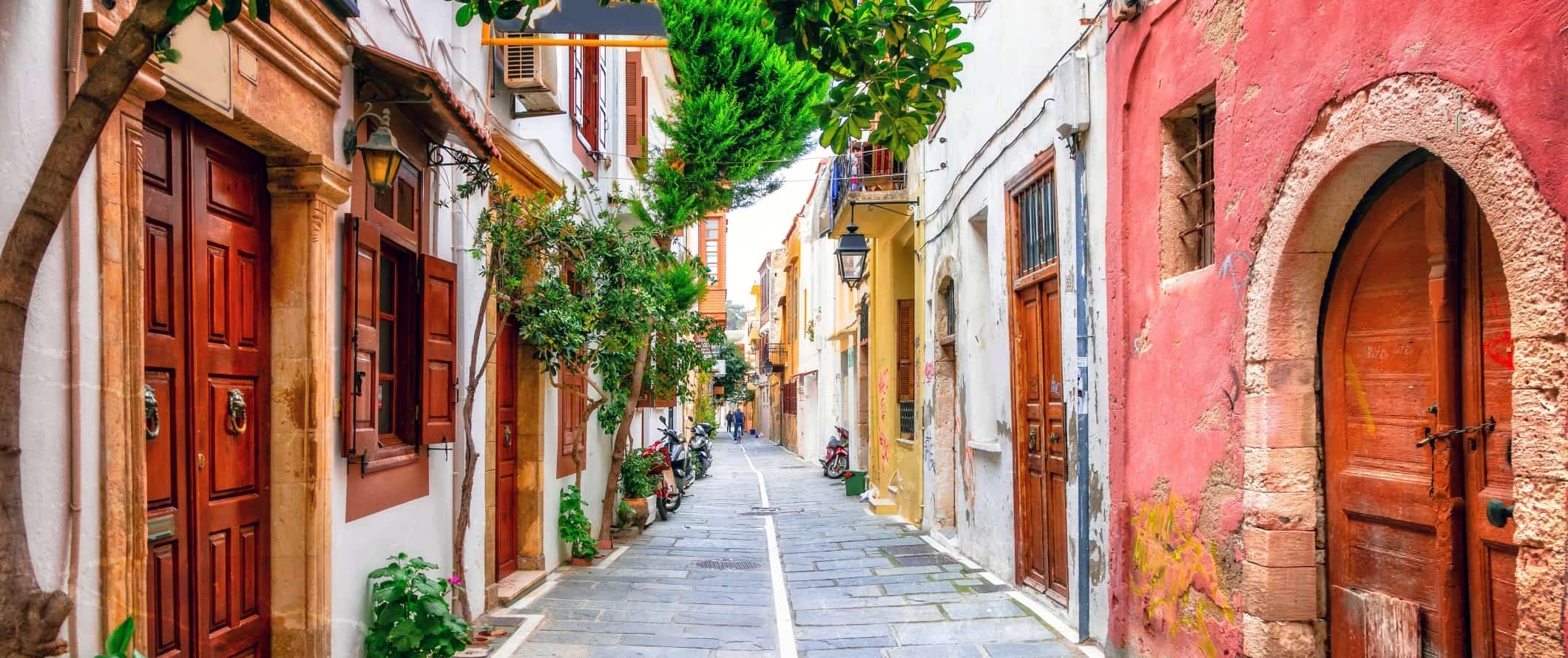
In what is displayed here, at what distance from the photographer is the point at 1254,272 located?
449 cm

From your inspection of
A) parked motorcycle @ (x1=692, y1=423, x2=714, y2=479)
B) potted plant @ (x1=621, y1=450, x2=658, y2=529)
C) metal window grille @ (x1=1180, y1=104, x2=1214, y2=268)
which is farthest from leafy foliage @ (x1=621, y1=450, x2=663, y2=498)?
metal window grille @ (x1=1180, y1=104, x2=1214, y2=268)

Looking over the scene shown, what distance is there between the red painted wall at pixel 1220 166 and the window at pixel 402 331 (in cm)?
434

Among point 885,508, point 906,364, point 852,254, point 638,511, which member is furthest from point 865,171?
point 638,511

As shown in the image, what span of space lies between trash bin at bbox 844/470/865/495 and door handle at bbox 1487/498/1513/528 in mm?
14515

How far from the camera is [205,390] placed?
436cm

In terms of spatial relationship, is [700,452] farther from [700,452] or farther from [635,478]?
[635,478]

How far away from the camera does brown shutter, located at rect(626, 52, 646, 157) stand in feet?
50.6

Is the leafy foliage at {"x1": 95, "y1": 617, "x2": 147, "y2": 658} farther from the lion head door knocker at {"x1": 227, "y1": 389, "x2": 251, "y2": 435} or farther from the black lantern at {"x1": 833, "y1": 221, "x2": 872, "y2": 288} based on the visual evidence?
the black lantern at {"x1": 833, "y1": 221, "x2": 872, "y2": 288}

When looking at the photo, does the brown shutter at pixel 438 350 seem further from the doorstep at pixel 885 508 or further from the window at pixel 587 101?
the doorstep at pixel 885 508

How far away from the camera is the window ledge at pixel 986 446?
9.12 meters

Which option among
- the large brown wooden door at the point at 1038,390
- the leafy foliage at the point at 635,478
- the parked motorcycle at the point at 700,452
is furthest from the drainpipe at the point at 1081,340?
the parked motorcycle at the point at 700,452

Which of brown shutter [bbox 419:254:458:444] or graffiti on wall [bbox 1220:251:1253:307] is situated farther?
brown shutter [bbox 419:254:458:444]

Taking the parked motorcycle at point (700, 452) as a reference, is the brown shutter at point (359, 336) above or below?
above

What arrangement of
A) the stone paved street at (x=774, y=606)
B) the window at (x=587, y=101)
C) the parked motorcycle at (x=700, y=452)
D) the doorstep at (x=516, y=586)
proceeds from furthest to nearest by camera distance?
the parked motorcycle at (x=700, y=452), the window at (x=587, y=101), the doorstep at (x=516, y=586), the stone paved street at (x=774, y=606)
